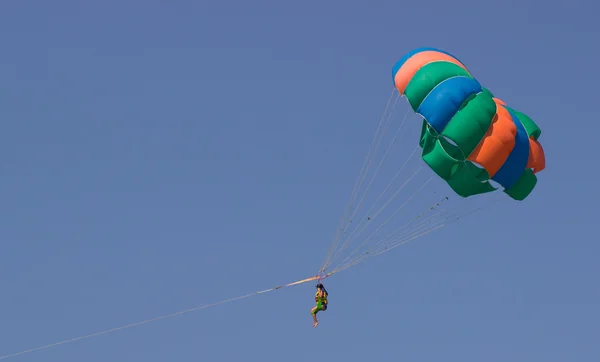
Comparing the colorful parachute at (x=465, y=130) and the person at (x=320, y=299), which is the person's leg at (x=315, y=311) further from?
the colorful parachute at (x=465, y=130)

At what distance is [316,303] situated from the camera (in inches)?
1779

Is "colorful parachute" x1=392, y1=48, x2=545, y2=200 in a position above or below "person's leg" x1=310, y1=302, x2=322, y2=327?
above

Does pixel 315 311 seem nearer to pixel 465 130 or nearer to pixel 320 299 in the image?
pixel 320 299

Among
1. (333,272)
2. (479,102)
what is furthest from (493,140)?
(333,272)

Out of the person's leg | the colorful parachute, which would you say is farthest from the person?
the colorful parachute

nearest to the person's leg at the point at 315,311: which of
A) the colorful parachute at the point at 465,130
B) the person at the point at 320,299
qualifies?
the person at the point at 320,299

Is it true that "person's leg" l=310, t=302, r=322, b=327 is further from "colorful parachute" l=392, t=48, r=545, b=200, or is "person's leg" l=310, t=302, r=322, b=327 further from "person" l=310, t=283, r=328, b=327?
"colorful parachute" l=392, t=48, r=545, b=200

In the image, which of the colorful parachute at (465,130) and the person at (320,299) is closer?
the colorful parachute at (465,130)

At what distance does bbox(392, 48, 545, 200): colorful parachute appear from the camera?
144 ft

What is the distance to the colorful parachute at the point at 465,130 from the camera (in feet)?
144

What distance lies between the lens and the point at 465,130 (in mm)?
43875

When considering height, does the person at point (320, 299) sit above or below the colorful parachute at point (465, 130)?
below

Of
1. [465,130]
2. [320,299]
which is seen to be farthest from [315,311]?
[465,130]

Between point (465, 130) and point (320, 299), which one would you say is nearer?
point (465, 130)
